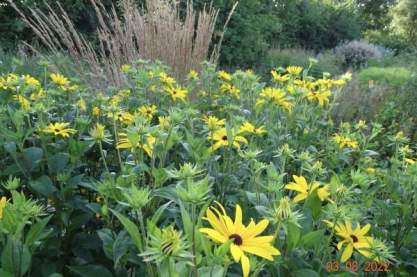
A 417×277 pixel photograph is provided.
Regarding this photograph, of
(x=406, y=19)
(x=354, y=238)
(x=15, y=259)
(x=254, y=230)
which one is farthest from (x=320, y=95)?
(x=406, y=19)

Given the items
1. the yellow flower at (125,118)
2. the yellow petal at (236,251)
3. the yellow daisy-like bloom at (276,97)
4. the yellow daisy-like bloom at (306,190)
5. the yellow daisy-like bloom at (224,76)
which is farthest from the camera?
the yellow daisy-like bloom at (224,76)

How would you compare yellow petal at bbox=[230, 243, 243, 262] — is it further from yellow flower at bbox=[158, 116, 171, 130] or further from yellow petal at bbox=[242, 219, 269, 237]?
yellow flower at bbox=[158, 116, 171, 130]

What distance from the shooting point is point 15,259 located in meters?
0.74

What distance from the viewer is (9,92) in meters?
1.50

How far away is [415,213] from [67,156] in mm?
814

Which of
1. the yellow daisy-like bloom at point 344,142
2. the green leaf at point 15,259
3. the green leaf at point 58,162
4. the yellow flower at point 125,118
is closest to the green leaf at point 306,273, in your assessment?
the green leaf at point 15,259

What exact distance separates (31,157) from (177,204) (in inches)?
14.5

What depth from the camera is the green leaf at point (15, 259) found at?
74 cm

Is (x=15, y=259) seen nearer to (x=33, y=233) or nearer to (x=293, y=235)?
(x=33, y=233)

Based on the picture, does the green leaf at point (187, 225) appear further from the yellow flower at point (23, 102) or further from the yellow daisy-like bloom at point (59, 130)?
the yellow flower at point (23, 102)

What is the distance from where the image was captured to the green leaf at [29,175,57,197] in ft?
3.32

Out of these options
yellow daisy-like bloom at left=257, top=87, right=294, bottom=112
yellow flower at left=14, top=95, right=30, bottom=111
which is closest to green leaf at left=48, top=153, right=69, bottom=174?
yellow flower at left=14, top=95, right=30, bottom=111

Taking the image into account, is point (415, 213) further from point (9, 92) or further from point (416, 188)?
point (9, 92)

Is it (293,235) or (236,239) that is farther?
(293,235)
